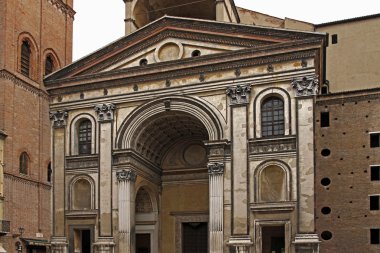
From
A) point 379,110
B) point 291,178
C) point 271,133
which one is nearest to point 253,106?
point 271,133

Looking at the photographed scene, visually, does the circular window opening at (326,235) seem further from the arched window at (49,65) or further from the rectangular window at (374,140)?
the arched window at (49,65)

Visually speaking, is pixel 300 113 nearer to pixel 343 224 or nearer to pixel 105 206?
pixel 343 224

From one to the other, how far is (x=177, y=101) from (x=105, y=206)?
598cm

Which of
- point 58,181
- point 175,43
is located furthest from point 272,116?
point 58,181

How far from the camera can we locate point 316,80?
24906 millimetres

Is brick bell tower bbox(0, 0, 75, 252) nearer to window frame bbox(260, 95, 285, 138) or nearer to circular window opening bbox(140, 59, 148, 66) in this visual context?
circular window opening bbox(140, 59, 148, 66)

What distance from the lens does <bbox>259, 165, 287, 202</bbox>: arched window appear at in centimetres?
2495

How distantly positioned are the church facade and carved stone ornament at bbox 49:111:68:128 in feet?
0.21

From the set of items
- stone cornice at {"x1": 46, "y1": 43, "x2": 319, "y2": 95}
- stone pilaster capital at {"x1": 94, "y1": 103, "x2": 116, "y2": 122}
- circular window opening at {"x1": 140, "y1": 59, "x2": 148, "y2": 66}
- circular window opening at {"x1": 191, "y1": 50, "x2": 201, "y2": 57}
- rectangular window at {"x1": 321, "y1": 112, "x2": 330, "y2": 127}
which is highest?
circular window opening at {"x1": 191, "y1": 50, "x2": 201, "y2": 57}

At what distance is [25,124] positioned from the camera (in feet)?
117

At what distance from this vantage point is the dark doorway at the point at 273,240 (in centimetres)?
2641

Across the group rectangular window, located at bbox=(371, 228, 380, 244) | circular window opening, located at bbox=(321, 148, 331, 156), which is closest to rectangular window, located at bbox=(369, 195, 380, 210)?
rectangular window, located at bbox=(371, 228, 380, 244)

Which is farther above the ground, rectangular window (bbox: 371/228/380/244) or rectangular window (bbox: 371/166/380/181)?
rectangular window (bbox: 371/166/380/181)

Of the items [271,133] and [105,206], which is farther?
[105,206]
